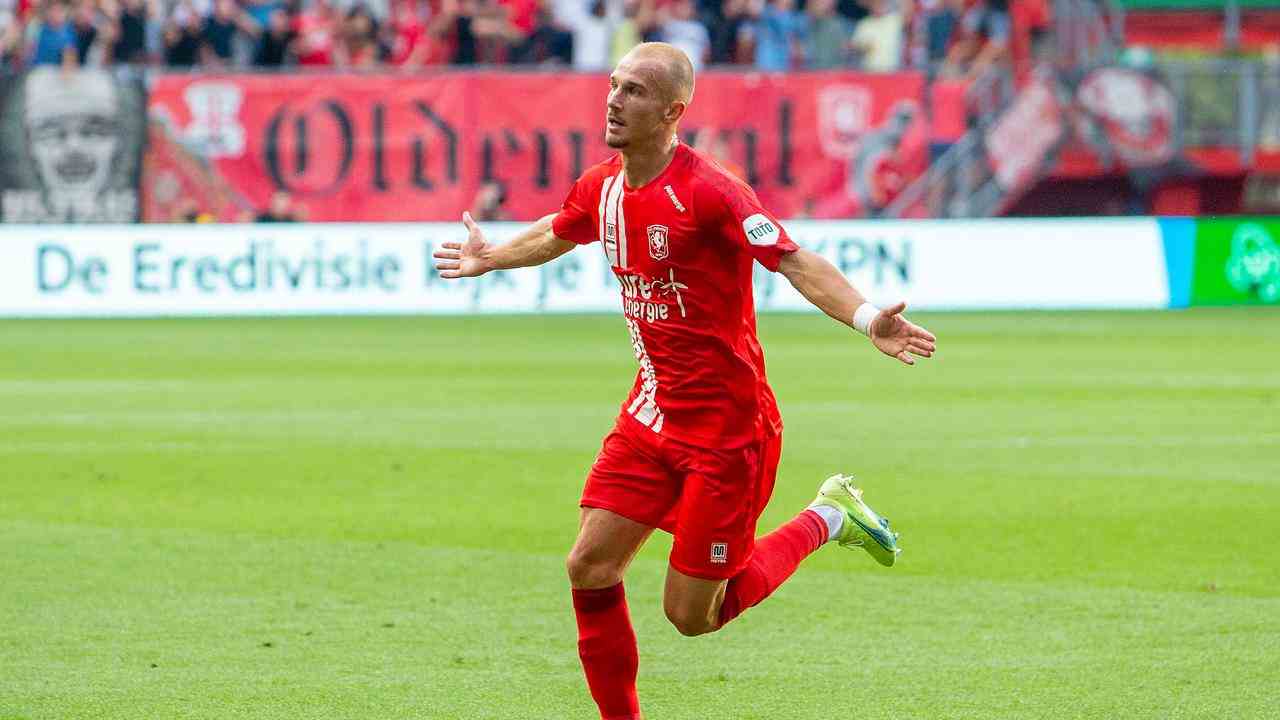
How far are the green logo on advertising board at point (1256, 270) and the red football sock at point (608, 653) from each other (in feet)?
75.7

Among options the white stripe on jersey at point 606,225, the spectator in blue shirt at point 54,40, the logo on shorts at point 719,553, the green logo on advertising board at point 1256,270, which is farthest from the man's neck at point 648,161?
the spectator in blue shirt at point 54,40

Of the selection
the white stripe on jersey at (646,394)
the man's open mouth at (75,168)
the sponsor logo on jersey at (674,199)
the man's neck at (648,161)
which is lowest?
the man's open mouth at (75,168)

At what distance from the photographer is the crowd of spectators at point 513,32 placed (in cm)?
2934

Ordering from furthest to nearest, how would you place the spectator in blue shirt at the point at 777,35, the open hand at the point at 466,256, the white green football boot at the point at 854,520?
the spectator in blue shirt at the point at 777,35, the white green football boot at the point at 854,520, the open hand at the point at 466,256

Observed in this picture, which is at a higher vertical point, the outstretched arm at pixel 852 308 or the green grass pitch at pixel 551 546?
the outstretched arm at pixel 852 308

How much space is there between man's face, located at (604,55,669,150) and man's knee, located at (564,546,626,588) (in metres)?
1.23

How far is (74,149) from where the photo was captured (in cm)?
2706

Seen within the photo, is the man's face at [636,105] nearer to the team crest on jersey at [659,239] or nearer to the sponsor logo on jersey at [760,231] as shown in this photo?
the team crest on jersey at [659,239]

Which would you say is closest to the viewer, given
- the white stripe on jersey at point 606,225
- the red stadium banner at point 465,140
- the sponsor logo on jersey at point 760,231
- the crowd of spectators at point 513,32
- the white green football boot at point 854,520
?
the sponsor logo on jersey at point 760,231

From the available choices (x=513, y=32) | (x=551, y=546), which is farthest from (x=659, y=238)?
(x=513, y=32)

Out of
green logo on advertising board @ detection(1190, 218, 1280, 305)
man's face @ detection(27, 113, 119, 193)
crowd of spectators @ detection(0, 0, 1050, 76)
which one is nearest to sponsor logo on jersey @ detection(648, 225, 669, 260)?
man's face @ detection(27, 113, 119, 193)

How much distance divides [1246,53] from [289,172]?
17546 millimetres

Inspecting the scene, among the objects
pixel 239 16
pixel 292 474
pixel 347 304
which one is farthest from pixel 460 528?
pixel 239 16

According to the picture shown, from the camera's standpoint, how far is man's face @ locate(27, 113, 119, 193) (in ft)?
88.4
